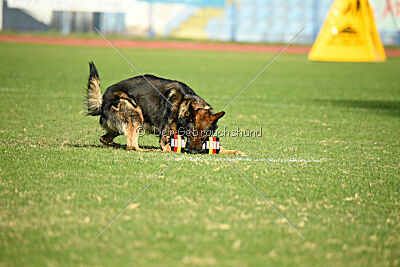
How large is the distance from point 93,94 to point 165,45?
3956 cm

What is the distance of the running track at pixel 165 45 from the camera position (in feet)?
146

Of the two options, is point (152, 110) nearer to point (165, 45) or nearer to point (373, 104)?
point (373, 104)

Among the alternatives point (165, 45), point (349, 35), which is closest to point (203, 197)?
point (349, 35)

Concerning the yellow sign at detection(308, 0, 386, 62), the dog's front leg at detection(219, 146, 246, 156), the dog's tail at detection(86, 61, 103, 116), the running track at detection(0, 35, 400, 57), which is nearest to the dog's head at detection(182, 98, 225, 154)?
the dog's front leg at detection(219, 146, 246, 156)

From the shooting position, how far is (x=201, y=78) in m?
21.6

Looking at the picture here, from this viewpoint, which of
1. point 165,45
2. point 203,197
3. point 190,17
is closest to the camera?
point 203,197

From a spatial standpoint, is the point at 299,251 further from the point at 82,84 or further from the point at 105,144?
the point at 82,84

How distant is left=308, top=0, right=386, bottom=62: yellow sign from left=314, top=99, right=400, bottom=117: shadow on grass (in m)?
7.82

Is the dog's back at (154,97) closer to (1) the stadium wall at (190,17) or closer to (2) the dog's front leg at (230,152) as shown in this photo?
(2) the dog's front leg at (230,152)

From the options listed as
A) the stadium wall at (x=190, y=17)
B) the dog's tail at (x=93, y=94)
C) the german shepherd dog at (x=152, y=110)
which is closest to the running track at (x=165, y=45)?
the stadium wall at (x=190, y=17)

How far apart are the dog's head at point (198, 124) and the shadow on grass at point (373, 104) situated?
7.95 m

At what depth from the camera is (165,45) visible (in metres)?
47.2

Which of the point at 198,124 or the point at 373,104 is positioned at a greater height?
the point at 198,124

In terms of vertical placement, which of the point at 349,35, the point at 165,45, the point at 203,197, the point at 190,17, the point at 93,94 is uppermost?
the point at 190,17
